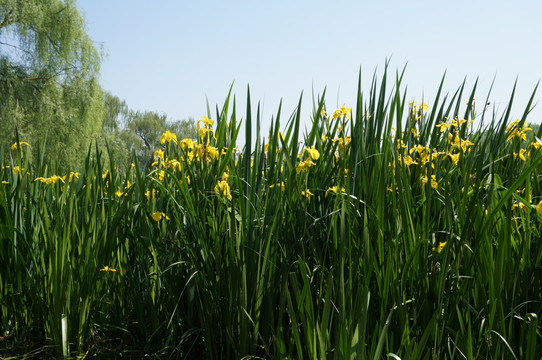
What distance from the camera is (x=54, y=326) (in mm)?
1856

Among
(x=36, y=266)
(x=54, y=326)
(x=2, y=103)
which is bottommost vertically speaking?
(x=54, y=326)

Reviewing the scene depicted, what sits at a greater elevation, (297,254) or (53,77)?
(53,77)

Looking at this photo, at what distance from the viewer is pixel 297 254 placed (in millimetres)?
1608

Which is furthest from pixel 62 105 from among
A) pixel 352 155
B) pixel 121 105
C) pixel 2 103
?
pixel 121 105

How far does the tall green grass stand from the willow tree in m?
13.1

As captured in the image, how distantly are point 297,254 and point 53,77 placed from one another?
15.5 meters

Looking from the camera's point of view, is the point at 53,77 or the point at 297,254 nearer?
the point at 297,254

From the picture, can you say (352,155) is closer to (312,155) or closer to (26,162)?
(312,155)

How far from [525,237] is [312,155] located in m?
0.65

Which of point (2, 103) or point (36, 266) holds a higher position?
point (2, 103)

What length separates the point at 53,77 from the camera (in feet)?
50.3

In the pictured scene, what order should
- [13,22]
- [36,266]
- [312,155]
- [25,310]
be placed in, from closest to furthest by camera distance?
1. [312,155]
2. [36,266]
3. [25,310]
4. [13,22]

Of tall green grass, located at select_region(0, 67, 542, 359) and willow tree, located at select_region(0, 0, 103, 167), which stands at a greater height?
willow tree, located at select_region(0, 0, 103, 167)

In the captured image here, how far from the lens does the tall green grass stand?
53.1 inches
